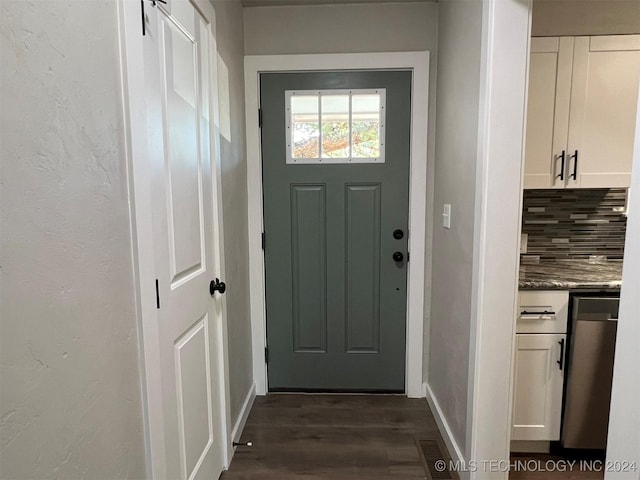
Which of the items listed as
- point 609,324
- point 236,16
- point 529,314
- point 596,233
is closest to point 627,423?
point 529,314

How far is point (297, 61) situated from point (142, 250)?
5.63 feet

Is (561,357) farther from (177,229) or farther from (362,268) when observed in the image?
(177,229)

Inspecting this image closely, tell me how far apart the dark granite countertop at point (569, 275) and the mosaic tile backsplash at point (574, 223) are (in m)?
0.08

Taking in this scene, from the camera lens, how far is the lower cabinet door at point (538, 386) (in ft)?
6.05

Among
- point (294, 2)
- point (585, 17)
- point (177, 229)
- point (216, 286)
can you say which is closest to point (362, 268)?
point (216, 286)

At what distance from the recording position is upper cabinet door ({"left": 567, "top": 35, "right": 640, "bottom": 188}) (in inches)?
75.6

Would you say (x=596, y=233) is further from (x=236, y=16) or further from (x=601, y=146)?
(x=236, y=16)

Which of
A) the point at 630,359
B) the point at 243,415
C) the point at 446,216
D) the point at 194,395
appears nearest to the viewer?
the point at 630,359

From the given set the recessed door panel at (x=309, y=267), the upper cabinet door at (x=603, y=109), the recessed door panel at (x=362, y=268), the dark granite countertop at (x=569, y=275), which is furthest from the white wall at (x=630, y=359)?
the recessed door panel at (x=309, y=267)

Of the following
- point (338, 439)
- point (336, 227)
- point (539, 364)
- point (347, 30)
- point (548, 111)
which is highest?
point (347, 30)

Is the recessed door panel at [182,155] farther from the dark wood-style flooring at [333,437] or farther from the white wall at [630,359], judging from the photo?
the white wall at [630,359]

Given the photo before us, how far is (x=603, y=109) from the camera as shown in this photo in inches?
77.2

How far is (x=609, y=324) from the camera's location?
1.80 meters

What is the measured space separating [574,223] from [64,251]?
257 cm
